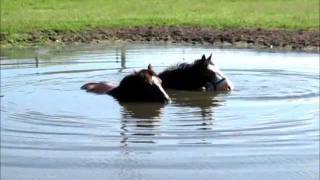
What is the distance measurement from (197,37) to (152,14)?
618cm

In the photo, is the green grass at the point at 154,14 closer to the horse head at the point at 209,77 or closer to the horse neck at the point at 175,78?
the horse neck at the point at 175,78

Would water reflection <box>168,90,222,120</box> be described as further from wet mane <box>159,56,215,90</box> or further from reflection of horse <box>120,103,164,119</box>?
reflection of horse <box>120,103,164,119</box>

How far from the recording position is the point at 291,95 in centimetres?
1366

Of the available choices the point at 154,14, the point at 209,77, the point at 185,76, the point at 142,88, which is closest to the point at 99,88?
the point at 142,88

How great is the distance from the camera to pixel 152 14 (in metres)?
29.3

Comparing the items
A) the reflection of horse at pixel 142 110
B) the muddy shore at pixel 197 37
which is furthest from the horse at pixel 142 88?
the muddy shore at pixel 197 37

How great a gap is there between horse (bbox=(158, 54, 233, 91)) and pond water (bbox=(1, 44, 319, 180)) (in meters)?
0.28

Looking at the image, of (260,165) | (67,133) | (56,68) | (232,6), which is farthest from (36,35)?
(260,165)

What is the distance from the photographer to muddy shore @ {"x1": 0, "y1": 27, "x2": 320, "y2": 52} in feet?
72.5

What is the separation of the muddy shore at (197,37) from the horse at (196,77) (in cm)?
740

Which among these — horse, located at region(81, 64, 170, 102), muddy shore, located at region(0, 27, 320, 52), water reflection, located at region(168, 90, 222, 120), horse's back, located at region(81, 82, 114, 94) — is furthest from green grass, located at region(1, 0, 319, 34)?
horse, located at region(81, 64, 170, 102)

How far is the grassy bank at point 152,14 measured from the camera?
25.6 metres

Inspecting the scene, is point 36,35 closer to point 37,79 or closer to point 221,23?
point 221,23

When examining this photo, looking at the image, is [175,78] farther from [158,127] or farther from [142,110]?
[158,127]
